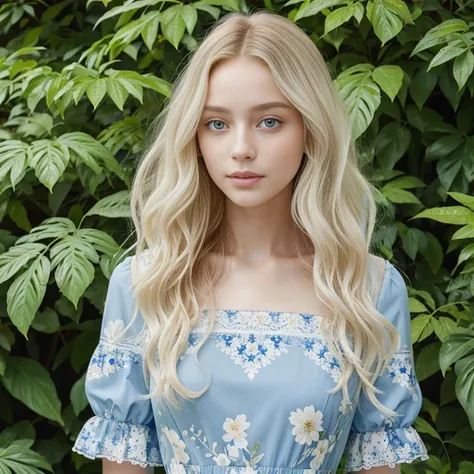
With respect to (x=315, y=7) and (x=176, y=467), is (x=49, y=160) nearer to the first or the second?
(x=315, y=7)

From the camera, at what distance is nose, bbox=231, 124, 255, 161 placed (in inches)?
56.2

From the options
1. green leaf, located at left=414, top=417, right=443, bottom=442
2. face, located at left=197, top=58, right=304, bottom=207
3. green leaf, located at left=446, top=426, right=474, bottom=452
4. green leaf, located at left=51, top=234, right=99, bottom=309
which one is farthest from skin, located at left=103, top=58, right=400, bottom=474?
green leaf, located at left=446, top=426, right=474, bottom=452

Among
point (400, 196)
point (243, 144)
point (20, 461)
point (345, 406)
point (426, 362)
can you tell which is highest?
point (243, 144)

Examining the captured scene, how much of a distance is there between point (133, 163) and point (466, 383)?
0.87m

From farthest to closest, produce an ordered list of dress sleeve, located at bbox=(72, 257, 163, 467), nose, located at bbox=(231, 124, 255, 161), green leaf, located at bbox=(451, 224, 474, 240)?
green leaf, located at bbox=(451, 224, 474, 240)
dress sleeve, located at bbox=(72, 257, 163, 467)
nose, located at bbox=(231, 124, 255, 161)

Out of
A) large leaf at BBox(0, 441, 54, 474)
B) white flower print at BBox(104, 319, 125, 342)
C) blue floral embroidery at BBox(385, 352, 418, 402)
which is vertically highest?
white flower print at BBox(104, 319, 125, 342)

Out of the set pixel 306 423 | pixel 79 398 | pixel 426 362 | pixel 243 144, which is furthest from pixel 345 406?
pixel 79 398

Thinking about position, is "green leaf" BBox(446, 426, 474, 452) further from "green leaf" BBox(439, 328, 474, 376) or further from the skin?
the skin

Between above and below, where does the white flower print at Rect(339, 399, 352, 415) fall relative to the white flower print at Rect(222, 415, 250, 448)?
above

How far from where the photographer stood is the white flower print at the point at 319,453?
1498 mm

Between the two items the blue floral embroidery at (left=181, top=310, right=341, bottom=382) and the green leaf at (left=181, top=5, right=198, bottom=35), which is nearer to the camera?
the blue floral embroidery at (left=181, top=310, right=341, bottom=382)

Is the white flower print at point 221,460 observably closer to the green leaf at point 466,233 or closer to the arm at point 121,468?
the arm at point 121,468

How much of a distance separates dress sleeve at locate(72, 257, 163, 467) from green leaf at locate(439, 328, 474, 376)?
674mm

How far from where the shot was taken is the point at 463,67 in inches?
80.3
